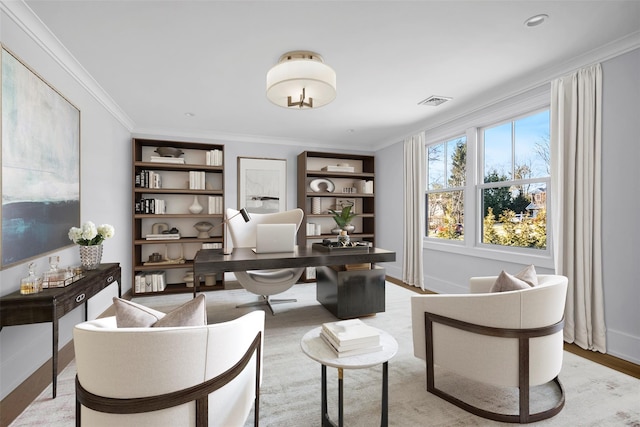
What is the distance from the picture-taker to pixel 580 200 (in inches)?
99.0

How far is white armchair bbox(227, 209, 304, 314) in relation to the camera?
315 cm

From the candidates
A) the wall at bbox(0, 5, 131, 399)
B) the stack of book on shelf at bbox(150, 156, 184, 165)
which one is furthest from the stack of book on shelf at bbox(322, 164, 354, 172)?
the wall at bbox(0, 5, 131, 399)

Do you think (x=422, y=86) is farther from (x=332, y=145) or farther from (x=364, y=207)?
(x=364, y=207)

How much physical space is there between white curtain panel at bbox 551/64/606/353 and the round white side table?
79.2 inches

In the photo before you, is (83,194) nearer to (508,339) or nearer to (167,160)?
(167,160)

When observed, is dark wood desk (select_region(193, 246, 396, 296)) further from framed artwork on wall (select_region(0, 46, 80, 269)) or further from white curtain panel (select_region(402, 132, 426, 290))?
white curtain panel (select_region(402, 132, 426, 290))

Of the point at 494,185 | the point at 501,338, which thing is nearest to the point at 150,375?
the point at 501,338

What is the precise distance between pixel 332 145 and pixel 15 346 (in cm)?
467

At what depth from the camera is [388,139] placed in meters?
5.25

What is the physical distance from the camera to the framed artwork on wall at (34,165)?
172 cm

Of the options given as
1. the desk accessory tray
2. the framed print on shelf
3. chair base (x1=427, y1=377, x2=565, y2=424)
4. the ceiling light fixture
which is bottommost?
chair base (x1=427, y1=377, x2=565, y2=424)

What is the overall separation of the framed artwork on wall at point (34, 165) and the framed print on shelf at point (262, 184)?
2570 millimetres

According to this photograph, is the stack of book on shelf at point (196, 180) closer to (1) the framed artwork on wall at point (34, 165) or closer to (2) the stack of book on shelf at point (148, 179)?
(2) the stack of book on shelf at point (148, 179)


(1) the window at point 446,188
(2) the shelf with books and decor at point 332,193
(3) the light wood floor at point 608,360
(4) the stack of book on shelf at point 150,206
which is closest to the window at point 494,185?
(1) the window at point 446,188
